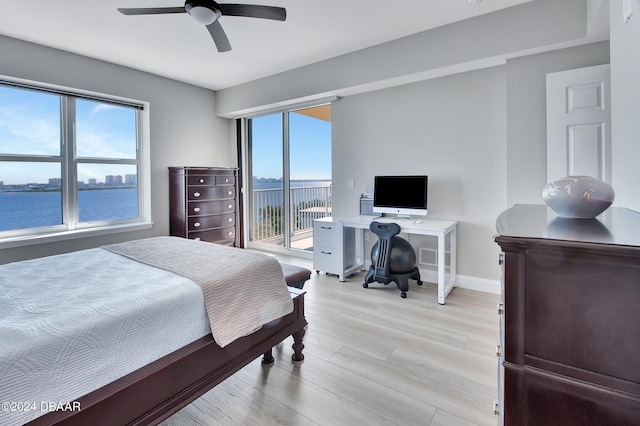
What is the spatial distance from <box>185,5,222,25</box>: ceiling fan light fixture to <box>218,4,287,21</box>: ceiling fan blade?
60 millimetres

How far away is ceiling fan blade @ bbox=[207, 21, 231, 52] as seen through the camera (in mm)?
2404

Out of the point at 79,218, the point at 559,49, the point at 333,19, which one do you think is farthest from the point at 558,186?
the point at 79,218

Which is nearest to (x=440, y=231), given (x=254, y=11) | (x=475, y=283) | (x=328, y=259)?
(x=475, y=283)

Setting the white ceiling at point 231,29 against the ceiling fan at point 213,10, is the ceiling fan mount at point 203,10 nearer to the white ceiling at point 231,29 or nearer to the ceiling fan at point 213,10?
the ceiling fan at point 213,10

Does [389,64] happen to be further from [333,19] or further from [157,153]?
[157,153]

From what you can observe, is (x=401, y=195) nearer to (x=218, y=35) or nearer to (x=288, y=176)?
(x=288, y=176)

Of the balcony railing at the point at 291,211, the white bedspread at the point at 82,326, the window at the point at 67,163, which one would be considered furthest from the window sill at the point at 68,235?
the white bedspread at the point at 82,326

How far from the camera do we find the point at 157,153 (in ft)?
14.2

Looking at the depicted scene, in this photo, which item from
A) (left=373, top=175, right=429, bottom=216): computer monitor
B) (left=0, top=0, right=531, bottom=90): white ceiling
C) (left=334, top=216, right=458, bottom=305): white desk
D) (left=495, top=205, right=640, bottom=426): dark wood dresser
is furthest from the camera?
(left=373, top=175, right=429, bottom=216): computer monitor

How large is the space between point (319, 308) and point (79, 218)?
3.13 m

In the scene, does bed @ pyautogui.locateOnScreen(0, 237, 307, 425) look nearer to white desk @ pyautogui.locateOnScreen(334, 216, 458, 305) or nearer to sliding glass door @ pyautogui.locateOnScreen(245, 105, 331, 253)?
white desk @ pyautogui.locateOnScreen(334, 216, 458, 305)

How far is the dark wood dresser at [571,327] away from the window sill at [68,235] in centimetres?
423

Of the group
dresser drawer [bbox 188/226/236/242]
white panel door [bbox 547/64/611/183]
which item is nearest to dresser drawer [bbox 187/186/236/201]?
dresser drawer [bbox 188/226/236/242]

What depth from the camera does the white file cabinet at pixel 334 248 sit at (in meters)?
3.56
